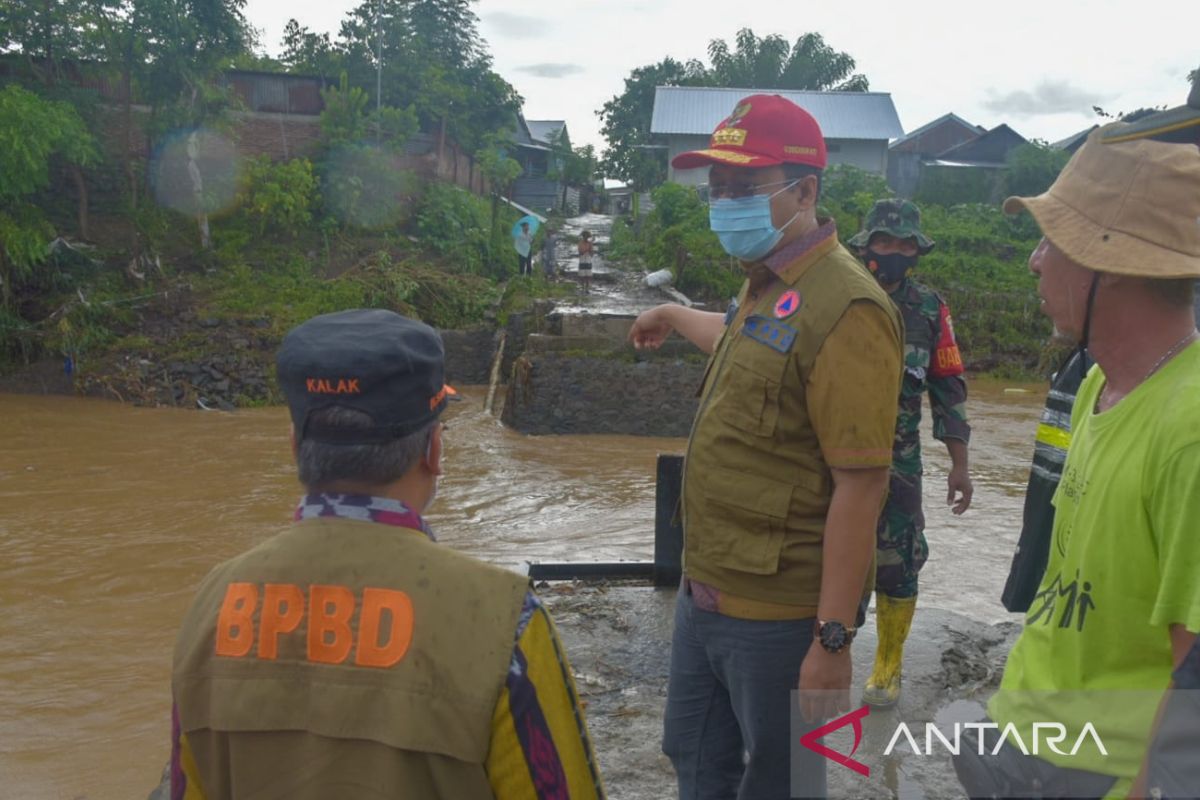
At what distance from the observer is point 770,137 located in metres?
2.39

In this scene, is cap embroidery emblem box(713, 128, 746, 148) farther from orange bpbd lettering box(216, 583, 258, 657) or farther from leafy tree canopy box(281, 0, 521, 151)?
leafy tree canopy box(281, 0, 521, 151)

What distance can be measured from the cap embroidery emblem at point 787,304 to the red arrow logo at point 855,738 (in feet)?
3.13

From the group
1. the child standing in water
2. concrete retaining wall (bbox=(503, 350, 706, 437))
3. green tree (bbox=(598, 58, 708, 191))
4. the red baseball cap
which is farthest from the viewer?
green tree (bbox=(598, 58, 708, 191))

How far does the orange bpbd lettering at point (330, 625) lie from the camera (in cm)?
139

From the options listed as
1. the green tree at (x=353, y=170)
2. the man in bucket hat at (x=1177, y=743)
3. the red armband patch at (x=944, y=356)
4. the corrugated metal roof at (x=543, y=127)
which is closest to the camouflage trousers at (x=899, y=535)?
the red armband patch at (x=944, y=356)

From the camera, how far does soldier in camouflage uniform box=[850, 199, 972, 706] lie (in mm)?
3557

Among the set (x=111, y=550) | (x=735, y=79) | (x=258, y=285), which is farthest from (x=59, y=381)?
(x=735, y=79)

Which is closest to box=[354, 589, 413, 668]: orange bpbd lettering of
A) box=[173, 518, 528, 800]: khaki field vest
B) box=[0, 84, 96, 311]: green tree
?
box=[173, 518, 528, 800]: khaki field vest

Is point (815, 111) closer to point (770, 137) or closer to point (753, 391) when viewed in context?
point (770, 137)

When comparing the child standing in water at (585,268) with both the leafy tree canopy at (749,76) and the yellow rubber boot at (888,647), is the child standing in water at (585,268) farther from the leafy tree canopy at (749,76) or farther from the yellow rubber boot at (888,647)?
the leafy tree canopy at (749,76)

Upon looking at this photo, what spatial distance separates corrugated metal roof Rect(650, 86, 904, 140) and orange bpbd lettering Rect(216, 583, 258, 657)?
3363 centimetres

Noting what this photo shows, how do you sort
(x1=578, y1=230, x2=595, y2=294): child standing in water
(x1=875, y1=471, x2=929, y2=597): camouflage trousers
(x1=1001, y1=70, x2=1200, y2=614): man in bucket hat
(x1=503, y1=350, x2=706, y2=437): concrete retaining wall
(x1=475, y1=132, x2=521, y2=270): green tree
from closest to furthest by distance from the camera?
(x1=1001, y1=70, x2=1200, y2=614): man in bucket hat, (x1=875, y1=471, x2=929, y2=597): camouflage trousers, (x1=503, y1=350, x2=706, y2=437): concrete retaining wall, (x1=578, y1=230, x2=595, y2=294): child standing in water, (x1=475, y1=132, x2=521, y2=270): green tree

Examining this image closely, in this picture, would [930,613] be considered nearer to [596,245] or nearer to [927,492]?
[927,492]

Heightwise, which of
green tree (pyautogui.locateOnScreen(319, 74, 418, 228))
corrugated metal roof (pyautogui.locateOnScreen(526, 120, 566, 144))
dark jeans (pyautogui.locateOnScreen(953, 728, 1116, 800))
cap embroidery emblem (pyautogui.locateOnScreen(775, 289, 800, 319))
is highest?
corrugated metal roof (pyautogui.locateOnScreen(526, 120, 566, 144))
